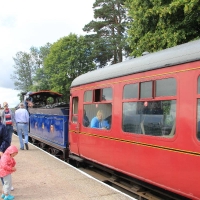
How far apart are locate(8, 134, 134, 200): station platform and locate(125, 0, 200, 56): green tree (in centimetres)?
695

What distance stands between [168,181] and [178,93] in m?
1.37

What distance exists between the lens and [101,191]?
552cm

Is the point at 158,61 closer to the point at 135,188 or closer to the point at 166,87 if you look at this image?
the point at 166,87

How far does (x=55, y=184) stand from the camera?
604cm

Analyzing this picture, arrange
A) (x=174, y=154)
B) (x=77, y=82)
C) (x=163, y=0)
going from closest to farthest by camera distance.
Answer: (x=174, y=154) < (x=77, y=82) < (x=163, y=0)

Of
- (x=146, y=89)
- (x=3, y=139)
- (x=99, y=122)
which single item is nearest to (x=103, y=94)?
(x=99, y=122)

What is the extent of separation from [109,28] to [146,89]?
28927 millimetres

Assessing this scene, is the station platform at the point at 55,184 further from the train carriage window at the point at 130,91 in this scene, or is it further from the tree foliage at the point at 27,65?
the tree foliage at the point at 27,65

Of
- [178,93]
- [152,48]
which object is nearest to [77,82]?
[178,93]

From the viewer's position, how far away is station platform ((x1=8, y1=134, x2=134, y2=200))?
529 centimetres

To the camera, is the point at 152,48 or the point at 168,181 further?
the point at 152,48

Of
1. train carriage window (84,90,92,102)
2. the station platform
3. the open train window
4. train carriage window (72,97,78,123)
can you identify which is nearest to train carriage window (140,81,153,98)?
the open train window

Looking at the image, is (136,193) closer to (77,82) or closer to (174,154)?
(174,154)

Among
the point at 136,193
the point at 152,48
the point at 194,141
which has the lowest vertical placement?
the point at 136,193
